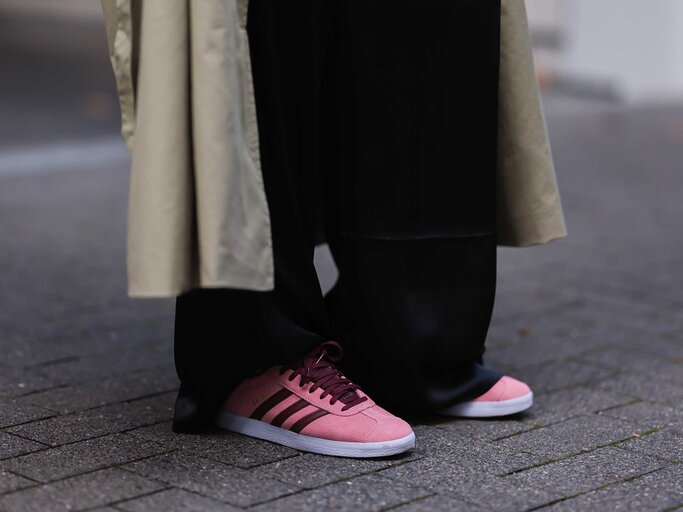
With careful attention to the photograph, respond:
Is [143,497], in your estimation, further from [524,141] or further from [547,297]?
[547,297]

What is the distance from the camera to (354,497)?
2068 millimetres

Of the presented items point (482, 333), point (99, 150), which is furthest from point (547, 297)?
point (99, 150)

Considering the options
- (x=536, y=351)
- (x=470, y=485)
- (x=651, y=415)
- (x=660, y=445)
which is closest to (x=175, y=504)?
(x=470, y=485)

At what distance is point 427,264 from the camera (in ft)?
8.16

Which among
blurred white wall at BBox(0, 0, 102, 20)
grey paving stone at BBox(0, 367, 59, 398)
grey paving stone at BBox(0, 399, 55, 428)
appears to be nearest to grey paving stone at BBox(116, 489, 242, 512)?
grey paving stone at BBox(0, 399, 55, 428)

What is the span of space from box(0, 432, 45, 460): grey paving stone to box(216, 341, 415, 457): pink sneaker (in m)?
0.37

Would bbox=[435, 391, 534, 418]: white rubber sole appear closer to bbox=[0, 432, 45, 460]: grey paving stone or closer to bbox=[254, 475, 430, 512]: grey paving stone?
bbox=[254, 475, 430, 512]: grey paving stone

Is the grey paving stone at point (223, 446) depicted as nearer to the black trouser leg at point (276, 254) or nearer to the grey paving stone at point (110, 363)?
the black trouser leg at point (276, 254)

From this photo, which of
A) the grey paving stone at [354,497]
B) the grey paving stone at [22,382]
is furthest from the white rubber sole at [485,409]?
the grey paving stone at [22,382]

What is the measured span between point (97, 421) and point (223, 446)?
32cm

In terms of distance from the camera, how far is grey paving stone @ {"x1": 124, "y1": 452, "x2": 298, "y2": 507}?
2.06m

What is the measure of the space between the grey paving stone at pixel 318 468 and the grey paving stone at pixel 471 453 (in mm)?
76

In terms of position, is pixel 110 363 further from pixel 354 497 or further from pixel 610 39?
pixel 610 39

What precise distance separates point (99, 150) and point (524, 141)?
4.32m
